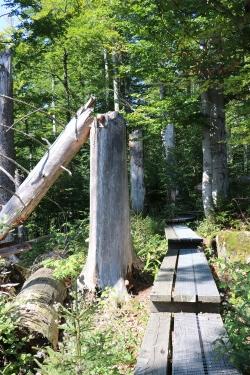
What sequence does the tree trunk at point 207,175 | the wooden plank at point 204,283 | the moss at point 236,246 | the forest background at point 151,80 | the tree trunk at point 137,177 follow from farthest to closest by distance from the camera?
the tree trunk at point 137,177 → the tree trunk at point 207,175 → the forest background at point 151,80 → the moss at point 236,246 → the wooden plank at point 204,283

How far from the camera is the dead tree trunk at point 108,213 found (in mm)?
6305

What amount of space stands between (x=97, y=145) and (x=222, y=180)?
21.9ft

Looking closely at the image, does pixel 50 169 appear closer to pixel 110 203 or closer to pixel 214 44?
pixel 110 203

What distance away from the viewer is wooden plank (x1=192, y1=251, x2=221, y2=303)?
14.9ft

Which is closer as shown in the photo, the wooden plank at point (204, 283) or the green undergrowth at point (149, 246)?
the wooden plank at point (204, 283)

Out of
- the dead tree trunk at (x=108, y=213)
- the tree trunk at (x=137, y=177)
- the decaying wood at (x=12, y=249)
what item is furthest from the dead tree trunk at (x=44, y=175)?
the tree trunk at (x=137, y=177)

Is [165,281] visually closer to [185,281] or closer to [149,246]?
[185,281]

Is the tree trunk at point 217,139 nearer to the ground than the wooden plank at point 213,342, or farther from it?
farther from it

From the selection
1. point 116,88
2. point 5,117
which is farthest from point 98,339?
point 116,88

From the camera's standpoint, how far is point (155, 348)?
11.6 feet

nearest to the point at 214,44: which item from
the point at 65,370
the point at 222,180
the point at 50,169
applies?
the point at 222,180

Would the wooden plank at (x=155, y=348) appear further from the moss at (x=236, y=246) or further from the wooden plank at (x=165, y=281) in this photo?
the moss at (x=236, y=246)

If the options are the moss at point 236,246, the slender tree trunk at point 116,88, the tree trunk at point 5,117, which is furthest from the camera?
the slender tree trunk at point 116,88

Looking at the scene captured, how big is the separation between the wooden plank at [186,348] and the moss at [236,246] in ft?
10.6
